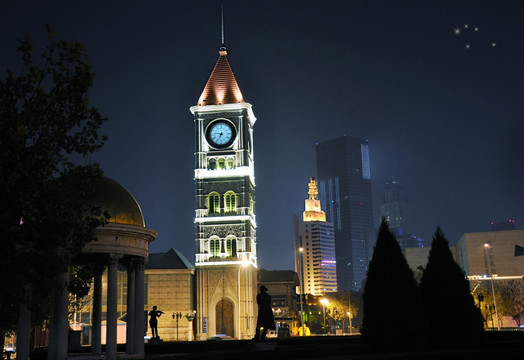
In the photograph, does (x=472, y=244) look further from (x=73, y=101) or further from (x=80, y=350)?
(x=73, y=101)

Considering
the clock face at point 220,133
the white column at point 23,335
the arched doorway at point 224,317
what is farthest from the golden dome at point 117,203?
the clock face at point 220,133

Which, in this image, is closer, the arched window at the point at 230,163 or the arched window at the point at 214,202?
the arched window at the point at 214,202

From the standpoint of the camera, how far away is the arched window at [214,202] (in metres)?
104

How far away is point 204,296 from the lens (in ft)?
334

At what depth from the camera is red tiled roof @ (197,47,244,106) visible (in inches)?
4225

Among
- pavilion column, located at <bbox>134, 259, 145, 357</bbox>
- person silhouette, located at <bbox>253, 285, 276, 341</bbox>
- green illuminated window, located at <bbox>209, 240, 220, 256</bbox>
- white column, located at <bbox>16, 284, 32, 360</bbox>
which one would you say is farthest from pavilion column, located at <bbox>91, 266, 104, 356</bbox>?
green illuminated window, located at <bbox>209, 240, 220, 256</bbox>

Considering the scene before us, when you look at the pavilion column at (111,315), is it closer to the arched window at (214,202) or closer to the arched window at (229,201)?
the arched window at (229,201)

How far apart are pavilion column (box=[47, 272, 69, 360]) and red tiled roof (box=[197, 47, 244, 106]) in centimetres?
7682

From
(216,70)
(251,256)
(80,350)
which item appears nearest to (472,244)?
(251,256)

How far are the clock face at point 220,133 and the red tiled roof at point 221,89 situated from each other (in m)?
3.58

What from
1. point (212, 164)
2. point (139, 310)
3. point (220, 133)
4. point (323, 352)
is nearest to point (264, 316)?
point (323, 352)

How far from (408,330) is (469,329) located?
401cm

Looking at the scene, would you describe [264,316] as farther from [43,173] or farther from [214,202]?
[214,202]

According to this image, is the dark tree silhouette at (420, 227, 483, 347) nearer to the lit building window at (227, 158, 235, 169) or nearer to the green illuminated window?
the green illuminated window
